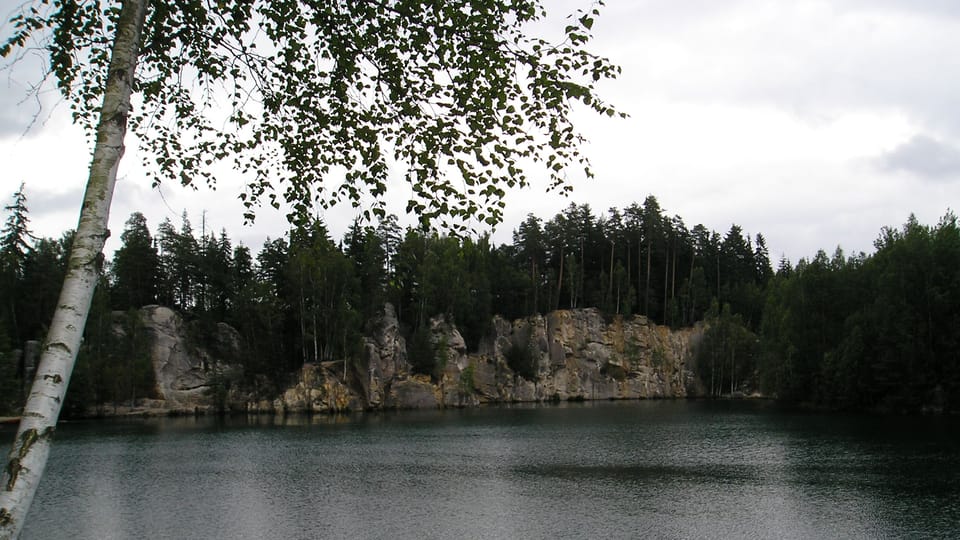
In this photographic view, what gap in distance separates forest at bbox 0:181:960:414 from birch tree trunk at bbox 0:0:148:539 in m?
47.3

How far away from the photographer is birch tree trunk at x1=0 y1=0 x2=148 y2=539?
16.2ft

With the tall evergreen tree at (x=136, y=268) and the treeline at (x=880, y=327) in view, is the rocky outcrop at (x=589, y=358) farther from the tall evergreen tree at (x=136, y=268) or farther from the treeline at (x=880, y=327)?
the tall evergreen tree at (x=136, y=268)

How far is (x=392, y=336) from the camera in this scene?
89375 mm

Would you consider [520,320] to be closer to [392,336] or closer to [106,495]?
[392,336]

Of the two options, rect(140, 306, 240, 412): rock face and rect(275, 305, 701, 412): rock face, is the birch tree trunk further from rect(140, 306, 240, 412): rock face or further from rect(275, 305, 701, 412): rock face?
rect(140, 306, 240, 412): rock face

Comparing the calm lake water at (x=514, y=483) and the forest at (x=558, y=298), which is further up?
the forest at (x=558, y=298)

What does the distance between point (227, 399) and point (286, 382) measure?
6.77 meters

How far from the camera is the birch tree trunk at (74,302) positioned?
16.2 ft

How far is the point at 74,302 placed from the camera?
5.23m

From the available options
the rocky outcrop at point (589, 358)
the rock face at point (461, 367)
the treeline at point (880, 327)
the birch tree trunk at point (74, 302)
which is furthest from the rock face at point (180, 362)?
the birch tree trunk at point (74, 302)

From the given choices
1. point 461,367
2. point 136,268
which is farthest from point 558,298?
point 136,268

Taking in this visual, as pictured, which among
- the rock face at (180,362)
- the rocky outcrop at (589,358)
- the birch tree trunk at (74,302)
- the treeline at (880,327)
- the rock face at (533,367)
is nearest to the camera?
the birch tree trunk at (74,302)

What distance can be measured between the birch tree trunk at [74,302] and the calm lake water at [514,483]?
1902 cm

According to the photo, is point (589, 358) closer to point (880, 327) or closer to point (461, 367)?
point (461, 367)
